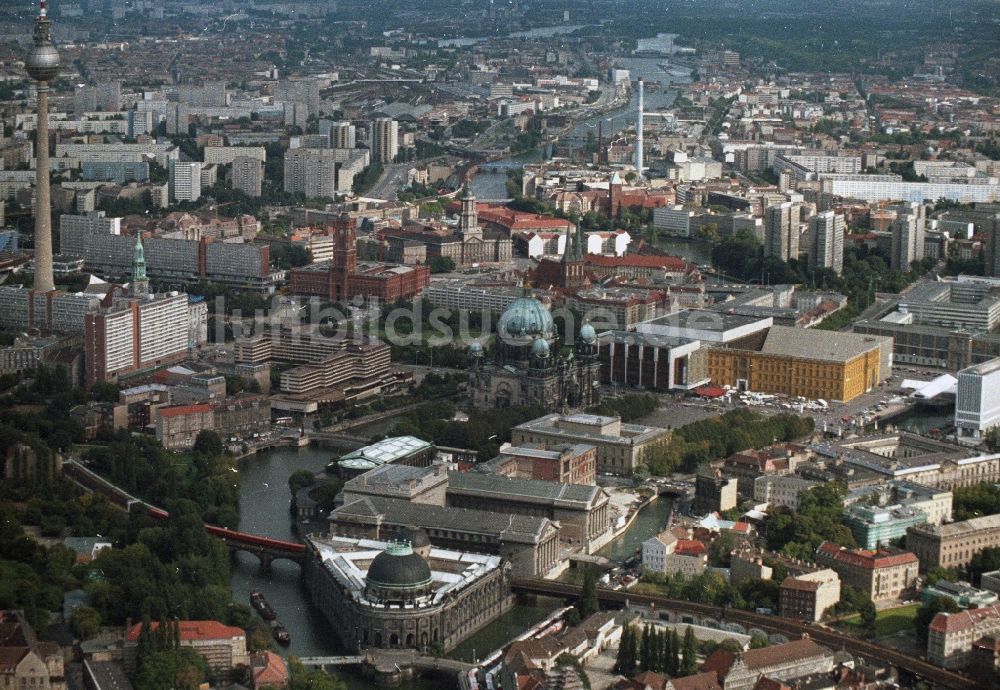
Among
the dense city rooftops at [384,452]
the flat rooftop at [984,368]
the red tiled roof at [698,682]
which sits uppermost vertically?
the flat rooftop at [984,368]

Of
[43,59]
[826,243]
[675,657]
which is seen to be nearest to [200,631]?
[675,657]

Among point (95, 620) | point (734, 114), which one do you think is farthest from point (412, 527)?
point (734, 114)

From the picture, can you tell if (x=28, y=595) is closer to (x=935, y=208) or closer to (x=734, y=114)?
(x=935, y=208)

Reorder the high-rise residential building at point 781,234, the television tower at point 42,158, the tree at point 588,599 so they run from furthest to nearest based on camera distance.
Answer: the high-rise residential building at point 781,234 < the television tower at point 42,158 < the tree at point 588,599

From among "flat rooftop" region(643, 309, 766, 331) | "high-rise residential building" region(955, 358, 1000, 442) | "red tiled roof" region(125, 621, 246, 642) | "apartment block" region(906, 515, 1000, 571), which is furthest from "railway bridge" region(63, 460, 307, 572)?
"flat rooftop" region(643, 309, 766, 331)

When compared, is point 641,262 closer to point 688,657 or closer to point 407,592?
point 407,592

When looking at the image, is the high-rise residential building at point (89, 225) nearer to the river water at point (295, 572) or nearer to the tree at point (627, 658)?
the river water at point (295, 572)

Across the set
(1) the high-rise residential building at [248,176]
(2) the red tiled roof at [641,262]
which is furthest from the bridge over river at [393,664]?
(1) the high-rise residential building at [248,176]
